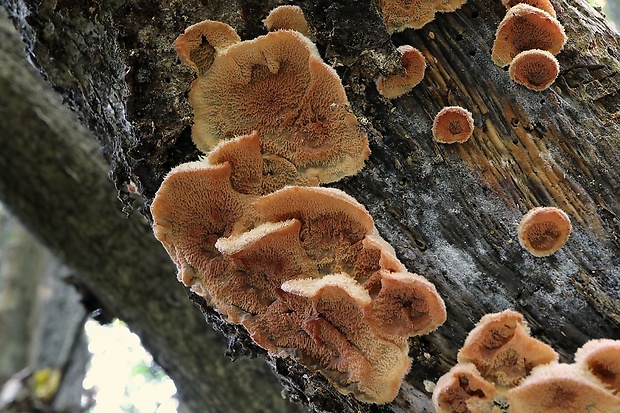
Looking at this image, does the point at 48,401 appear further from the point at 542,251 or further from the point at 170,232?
the point at 542,251

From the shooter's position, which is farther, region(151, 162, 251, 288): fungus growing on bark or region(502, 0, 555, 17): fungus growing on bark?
region(502, 0, 555, 17): fungus growing on bark

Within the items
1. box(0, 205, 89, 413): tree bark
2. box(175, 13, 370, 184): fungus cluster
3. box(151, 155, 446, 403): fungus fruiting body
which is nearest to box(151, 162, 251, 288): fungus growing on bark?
box(151, 155, 446, 403): fungus fruiting body

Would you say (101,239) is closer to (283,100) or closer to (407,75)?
(283,100)

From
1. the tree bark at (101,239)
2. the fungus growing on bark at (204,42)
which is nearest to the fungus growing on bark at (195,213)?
the fungus growing on bark at (204,42)

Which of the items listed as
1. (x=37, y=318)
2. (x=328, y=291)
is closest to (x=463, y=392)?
(x=328, y=291)

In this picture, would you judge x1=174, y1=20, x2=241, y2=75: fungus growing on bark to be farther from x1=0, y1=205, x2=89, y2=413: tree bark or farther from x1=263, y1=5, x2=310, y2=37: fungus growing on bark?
x1=0, y1=205, x2=89, y2=413: tree bark

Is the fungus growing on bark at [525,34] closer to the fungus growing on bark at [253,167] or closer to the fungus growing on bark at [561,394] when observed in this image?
the fungus growing on bark at [253,167]
